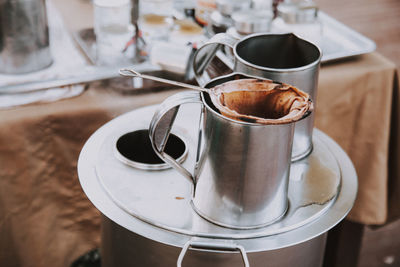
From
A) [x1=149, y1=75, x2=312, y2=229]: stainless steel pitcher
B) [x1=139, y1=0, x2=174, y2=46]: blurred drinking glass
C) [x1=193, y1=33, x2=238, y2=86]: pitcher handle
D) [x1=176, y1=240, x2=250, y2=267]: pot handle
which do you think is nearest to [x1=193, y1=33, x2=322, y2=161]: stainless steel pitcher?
[x1=193, y1=33, x2=238, y2=86]: pitcher handle

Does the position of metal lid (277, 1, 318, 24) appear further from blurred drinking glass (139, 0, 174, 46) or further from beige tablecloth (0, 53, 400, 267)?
blurred drinking glass (139, 0, 174, 46)

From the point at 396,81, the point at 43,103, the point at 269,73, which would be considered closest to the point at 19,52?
the point at 43,103

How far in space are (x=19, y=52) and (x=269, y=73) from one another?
2.00 ft

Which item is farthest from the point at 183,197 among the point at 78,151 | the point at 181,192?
the point at 78,151

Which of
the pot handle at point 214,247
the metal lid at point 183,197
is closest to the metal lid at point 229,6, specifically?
the metal lid at point 183,197

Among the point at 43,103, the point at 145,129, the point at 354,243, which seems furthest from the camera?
the point at 354,243

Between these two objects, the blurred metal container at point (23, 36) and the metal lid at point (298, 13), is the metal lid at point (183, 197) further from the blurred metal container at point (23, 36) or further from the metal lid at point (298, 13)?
the metal lid at point (298, 13)

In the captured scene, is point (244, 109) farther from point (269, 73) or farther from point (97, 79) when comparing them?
point (97, 79)

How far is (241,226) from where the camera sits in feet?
1.96

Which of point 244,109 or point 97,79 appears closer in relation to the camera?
point 244,109

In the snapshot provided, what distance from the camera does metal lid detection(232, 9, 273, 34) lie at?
1.13 meters

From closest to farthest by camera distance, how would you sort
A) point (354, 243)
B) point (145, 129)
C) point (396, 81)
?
point (145, 129) < point (396, 81) < point (354, 243)

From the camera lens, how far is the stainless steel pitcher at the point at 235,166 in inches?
21.3

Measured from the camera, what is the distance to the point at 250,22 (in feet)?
3.69
